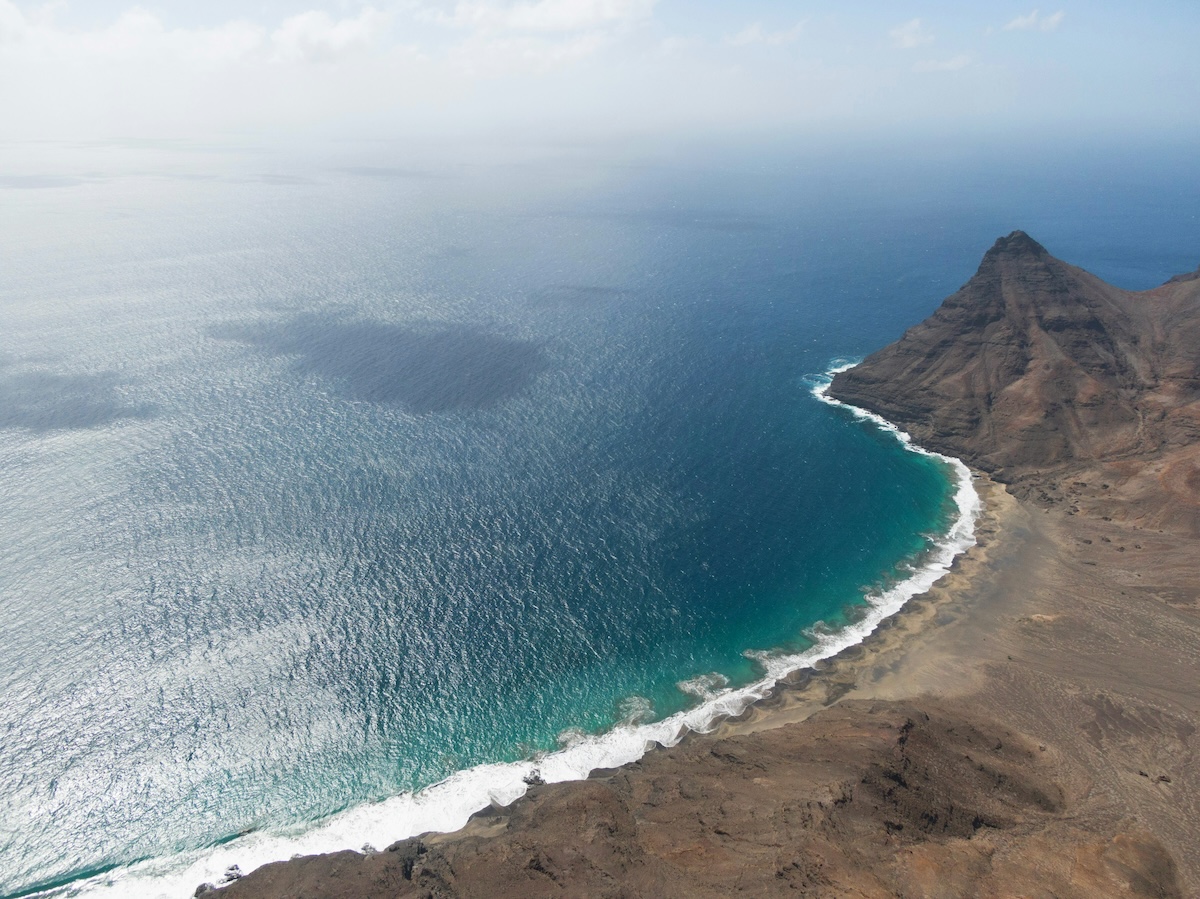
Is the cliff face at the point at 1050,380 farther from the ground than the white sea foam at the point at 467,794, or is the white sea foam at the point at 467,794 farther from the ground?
the cliff face at the point at 1050,380

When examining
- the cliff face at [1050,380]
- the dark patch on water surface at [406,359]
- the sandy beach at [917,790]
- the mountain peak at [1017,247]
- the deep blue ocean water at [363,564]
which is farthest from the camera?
the dark patch on water surface at [406,359]

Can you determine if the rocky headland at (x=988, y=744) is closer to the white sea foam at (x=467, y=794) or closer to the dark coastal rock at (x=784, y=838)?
the dark coastal rock at (x=784, y=838)

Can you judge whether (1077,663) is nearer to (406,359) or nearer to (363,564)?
(363,564)

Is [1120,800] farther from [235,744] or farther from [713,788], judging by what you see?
[235,744]

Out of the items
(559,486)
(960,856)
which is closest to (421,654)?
(559,486)

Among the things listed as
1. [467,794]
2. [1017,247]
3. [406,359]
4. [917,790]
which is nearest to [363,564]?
[467,794]

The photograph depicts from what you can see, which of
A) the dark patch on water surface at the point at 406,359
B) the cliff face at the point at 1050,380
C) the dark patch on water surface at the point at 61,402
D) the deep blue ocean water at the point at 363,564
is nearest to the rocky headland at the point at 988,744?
the cliff face at the point at 1050,380

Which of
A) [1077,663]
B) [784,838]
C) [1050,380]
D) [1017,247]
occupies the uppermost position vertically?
[1017,247]

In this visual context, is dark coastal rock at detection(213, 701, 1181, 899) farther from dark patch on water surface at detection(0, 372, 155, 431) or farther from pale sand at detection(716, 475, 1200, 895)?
dark patch on water surface at detection(0, 372, 155, 431)
